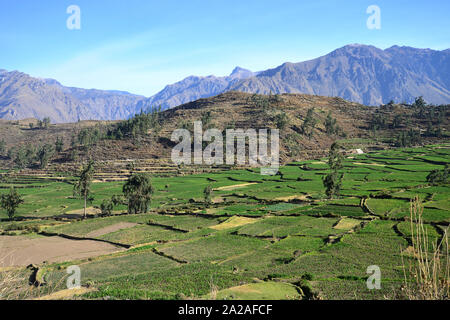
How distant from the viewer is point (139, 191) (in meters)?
70.2

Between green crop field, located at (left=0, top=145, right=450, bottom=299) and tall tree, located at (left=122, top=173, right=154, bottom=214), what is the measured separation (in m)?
2.74

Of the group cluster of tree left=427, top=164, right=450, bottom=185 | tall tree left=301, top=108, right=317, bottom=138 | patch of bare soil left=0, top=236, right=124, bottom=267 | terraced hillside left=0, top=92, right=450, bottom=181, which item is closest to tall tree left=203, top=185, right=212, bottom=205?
patch of bare soil left=0, top=236, right=124, bottom=267

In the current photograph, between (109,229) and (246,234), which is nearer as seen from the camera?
(246,234)

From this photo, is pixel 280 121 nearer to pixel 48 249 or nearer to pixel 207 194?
pixel 207 194

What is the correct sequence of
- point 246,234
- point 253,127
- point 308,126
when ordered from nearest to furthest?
1. point 246,234
2. point 253,127
3. point 308,126

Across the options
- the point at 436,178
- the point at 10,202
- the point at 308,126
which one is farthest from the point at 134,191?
the point at 308,126

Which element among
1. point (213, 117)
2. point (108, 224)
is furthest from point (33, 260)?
point (213, 117)

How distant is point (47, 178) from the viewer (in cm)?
11262

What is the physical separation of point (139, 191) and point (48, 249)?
2519 cm

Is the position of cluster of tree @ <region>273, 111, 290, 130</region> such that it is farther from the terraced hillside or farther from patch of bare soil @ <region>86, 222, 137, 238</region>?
patch of bare soil @ <region>86, 222, 137, 238</region>

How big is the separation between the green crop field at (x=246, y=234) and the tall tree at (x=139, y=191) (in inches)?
108

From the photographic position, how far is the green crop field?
2967 centimetres

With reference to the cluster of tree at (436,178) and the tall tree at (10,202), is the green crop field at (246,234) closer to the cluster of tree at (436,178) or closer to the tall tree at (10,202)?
the tall tree at (10,202)

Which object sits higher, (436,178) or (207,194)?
(436,178)
